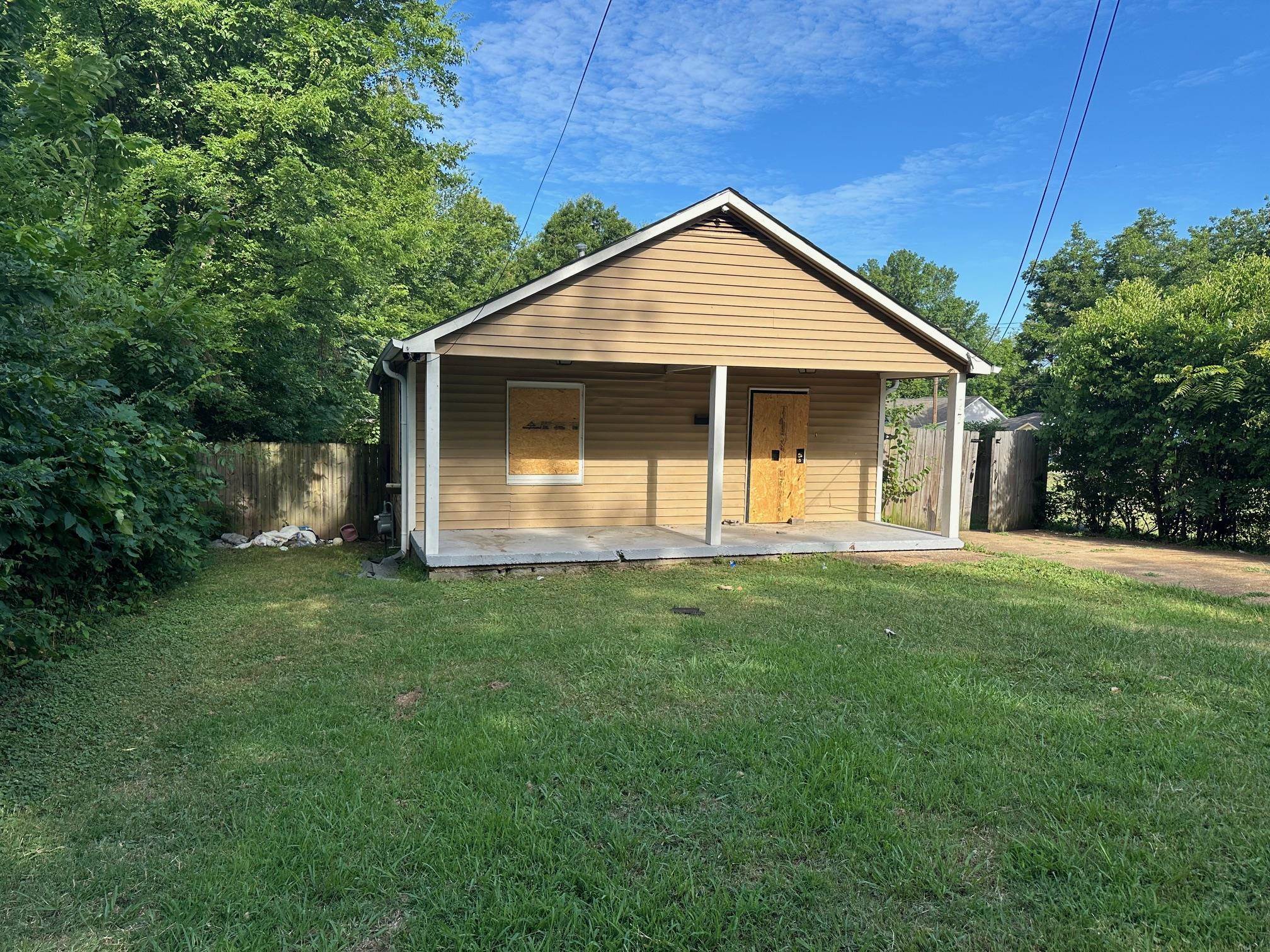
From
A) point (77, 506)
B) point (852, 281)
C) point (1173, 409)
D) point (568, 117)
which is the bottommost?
point (77, 506)

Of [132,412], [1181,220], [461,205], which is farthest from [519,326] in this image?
[1181,220]

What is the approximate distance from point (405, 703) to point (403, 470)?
511cm

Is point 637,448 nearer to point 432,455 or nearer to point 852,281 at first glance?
point 432,455

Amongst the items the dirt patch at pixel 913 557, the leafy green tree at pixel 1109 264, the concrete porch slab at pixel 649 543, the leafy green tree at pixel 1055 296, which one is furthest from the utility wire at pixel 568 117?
the leafy green tree at pixel 1055 296

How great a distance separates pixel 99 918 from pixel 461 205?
1300 inches

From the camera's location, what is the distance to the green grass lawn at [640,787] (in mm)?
2379

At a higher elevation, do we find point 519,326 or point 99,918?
point 519,326

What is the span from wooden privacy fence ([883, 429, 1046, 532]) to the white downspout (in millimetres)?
8013

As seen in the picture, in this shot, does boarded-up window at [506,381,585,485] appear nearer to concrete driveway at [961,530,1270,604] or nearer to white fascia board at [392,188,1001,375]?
white fascia board at [392,188,1001,375]

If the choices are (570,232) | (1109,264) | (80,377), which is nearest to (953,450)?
(80,377)

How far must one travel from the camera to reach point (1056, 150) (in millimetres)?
6547

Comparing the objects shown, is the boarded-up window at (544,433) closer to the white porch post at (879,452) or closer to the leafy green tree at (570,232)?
the white porch post at (879,452)

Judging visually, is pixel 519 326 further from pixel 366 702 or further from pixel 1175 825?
pixel 1175 825

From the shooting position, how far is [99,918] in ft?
7.72
